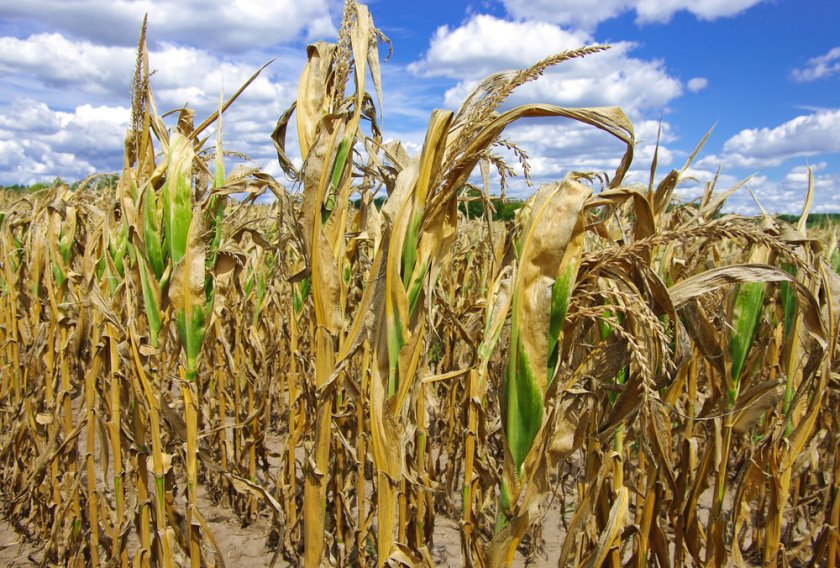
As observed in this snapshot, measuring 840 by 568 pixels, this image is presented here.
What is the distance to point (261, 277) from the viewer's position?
4047 mm

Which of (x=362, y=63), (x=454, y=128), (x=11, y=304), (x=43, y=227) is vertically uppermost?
(x=362, y=63)

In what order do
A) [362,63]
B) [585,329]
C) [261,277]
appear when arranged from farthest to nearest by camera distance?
[261,277] < [585,329] < [362,63]

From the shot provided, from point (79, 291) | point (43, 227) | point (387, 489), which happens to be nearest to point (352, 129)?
point (387, 489)

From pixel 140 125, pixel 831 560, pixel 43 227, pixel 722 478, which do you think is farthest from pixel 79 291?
pixel 831 560

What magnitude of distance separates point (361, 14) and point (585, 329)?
1.20 metres

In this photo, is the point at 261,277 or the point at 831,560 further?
the point at 261,277

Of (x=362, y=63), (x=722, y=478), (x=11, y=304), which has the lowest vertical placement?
(x=722, y=478)

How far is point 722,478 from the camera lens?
220cm

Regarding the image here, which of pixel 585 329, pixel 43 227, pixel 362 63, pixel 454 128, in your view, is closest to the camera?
pixel 454 128

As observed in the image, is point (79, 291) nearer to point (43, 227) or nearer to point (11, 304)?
point (43, 227)

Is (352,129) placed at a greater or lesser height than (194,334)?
greater

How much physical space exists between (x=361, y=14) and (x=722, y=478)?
6.56ft

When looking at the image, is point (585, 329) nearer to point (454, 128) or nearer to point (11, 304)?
point (454, 128)

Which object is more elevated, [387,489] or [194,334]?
[194,334]
